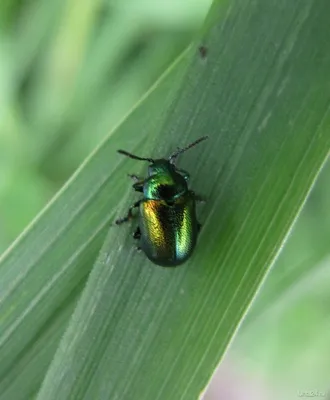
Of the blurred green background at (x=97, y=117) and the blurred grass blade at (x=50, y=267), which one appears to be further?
the blurred green background at (x=97, y=117)

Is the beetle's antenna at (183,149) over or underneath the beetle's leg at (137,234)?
over

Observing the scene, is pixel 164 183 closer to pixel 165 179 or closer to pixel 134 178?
pixel 165 179

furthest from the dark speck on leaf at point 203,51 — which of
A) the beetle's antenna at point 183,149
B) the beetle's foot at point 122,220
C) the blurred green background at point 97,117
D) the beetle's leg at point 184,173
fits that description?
the blurred green background at point 97,117

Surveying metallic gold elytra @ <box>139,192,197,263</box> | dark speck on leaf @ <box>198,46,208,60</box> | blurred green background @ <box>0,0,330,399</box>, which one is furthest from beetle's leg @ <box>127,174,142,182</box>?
blurred green background @ <box>0,0,330,399</box>

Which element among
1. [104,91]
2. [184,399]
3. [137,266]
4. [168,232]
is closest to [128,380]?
[184,399]

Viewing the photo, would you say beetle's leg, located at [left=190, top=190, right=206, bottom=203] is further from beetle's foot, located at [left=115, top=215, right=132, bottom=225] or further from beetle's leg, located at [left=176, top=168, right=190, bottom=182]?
beetle's foot, located at [left=115, top=215, right=132, bottom=225]

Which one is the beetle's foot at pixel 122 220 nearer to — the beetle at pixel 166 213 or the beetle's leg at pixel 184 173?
the beetle at pixel 166 213

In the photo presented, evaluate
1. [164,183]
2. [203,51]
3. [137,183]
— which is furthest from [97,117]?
[203,51]
